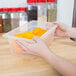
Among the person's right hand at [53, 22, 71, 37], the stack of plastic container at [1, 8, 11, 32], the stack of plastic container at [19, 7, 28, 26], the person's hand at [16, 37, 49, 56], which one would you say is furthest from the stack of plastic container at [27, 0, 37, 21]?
the person's hand at [16, 37, 49, 56]

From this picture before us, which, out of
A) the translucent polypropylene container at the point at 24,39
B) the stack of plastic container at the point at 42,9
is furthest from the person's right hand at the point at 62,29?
the stack of plastic container at the point at 42,9

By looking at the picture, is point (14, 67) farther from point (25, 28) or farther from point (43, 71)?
point (25, 28)

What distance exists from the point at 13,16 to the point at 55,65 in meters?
0.64

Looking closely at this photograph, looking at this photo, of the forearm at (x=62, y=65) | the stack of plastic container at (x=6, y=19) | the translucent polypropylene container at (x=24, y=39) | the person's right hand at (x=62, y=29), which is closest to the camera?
the forearm at (x=62, y=65)

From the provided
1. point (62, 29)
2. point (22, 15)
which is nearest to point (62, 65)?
point (62, 29)

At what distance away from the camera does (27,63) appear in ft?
2.12

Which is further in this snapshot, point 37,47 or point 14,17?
point 14,17

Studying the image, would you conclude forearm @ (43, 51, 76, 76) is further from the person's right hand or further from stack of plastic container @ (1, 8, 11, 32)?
stack of plastic container @ (1, 8, 11, 32)

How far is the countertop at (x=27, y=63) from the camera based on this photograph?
571 mm

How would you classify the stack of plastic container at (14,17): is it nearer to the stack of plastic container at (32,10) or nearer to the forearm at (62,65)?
the stack of plastic container at (32,10)

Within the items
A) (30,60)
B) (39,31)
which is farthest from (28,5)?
(30,60)

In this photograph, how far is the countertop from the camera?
571mm

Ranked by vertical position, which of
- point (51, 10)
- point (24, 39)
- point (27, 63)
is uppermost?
point (51, 10)

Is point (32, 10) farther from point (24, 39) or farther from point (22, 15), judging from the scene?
point (24, 39)
